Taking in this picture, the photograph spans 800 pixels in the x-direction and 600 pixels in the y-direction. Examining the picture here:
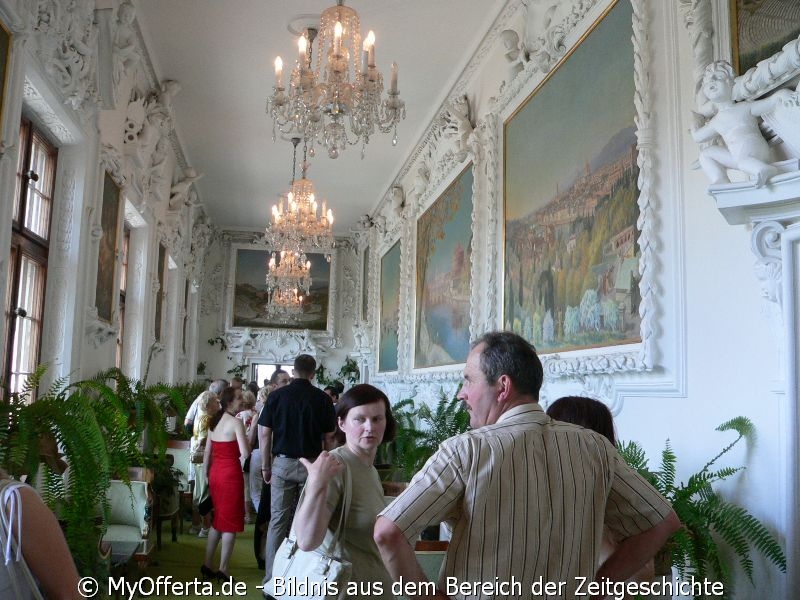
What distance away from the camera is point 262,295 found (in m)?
21.4

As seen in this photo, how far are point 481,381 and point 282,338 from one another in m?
19.6

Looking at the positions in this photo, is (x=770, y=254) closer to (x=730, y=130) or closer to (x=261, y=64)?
(x=730, y=130)

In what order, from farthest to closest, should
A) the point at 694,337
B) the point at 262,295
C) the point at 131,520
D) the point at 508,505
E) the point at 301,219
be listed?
the point at 262,295
the point at 301,219
the point at 131,520
the point at 694,337
the point at 508,505

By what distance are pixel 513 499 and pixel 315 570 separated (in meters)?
1.00

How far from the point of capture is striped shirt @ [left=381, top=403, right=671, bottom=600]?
1836mm

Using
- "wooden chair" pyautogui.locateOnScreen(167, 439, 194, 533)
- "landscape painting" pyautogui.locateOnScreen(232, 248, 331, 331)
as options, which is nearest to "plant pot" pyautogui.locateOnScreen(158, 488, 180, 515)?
"wooden chair" pyautogui.locateOnScreen(167, 439, 194, 533)

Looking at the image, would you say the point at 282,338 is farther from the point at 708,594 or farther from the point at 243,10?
the point at 708,594

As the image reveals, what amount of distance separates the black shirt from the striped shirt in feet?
13.6

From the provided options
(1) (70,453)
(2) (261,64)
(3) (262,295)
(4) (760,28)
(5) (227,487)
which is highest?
(2) (261,64)

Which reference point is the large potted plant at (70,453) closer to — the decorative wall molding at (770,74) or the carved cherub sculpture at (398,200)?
the decorative wall molding at (770,74)

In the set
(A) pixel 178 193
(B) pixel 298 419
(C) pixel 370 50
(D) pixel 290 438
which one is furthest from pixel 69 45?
(A) pixel 178 193

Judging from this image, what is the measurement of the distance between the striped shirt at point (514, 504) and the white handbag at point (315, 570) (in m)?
0.76

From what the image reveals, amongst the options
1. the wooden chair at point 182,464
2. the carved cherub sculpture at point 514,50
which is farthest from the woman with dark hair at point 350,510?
the wooden chair at point 182,464

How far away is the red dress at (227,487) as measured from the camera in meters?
6.24
